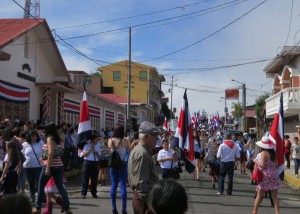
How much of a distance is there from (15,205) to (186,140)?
857 cm

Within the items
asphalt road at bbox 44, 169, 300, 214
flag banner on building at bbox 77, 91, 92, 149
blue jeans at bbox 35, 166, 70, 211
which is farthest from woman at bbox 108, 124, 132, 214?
flag banner on building at bbox 77, 91, 92, 149

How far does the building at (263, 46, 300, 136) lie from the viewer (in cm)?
2939

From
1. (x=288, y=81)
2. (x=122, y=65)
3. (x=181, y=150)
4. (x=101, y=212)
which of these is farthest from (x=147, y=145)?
(x=122, y=65)

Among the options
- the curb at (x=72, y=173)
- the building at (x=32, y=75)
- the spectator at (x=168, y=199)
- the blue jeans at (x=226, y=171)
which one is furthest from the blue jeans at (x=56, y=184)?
the building at (x=32, y=75)

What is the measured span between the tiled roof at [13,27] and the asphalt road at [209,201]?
6198 millimetres

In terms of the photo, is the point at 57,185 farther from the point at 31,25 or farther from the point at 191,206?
the point at 31,25

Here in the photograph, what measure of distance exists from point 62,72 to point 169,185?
21384mm

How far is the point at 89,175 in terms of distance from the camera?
1244 centimetres

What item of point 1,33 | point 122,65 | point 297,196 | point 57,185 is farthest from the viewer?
point 122,65

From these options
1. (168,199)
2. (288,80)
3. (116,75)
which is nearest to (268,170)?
(168,199)

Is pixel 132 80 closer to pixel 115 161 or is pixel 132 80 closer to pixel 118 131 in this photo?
pixel 118 131

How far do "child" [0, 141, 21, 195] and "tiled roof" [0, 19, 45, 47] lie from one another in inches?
342

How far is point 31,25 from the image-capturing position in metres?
20.6

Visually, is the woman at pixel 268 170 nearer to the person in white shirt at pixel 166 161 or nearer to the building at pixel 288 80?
the person in white shirt at pixel 166 161
